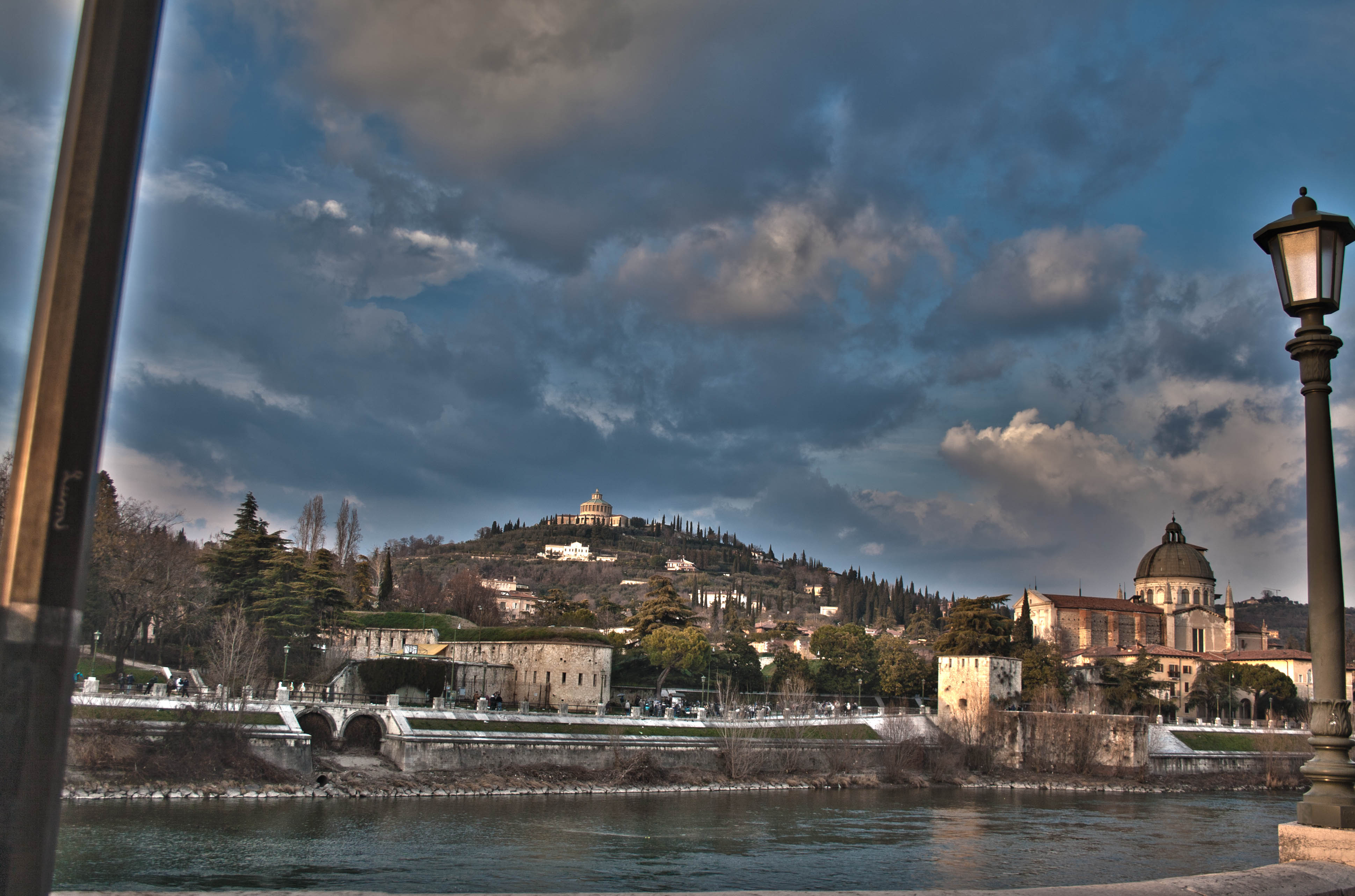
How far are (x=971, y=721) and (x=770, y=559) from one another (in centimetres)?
14712

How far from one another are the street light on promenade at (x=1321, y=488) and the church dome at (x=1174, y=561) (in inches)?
3899

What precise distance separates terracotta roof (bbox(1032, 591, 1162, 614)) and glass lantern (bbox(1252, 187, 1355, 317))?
92364mm

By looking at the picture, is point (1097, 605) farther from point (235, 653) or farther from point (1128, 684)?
point (235, 653)

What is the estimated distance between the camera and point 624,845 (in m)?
24.5

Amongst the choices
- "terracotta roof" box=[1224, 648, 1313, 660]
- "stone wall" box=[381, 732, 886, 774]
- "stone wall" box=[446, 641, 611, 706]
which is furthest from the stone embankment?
"terracotta roof" box=[1224, 648, 1313, 660]

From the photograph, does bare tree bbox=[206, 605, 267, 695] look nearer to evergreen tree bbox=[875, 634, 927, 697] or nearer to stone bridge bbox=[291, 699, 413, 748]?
stone bridge bbox=[291, 699, 413, 748]

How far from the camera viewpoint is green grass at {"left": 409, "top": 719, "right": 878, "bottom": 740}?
3559 centimetres

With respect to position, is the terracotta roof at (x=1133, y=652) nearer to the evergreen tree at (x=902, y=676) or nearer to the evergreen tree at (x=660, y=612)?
the evergreen tree at (x=902, y=676)

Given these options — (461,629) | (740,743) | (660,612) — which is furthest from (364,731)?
(660,612)

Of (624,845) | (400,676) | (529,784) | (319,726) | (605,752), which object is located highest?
(400,676)

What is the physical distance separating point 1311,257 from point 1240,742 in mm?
61228

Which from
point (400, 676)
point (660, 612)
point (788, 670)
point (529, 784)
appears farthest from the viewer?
point (660, 612)

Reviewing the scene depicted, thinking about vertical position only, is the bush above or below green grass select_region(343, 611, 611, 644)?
below

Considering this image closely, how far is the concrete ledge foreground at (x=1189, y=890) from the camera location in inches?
130
